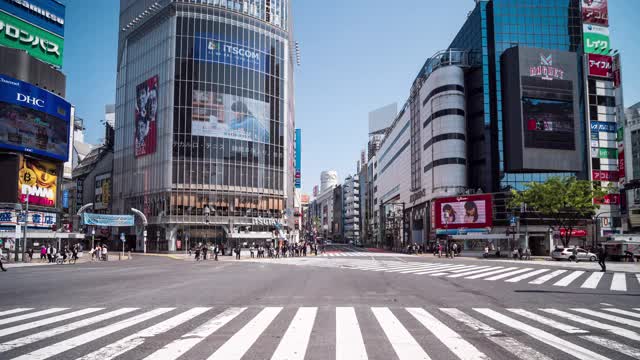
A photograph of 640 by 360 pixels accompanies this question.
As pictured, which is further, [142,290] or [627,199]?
[627,199]

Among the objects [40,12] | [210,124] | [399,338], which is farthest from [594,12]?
[40,12]

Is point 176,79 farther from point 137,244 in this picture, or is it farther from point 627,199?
point 627,199

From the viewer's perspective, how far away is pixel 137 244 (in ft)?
257

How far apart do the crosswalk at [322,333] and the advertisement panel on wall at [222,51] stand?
68768 millimetres

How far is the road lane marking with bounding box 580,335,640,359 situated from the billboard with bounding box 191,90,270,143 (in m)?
70.4

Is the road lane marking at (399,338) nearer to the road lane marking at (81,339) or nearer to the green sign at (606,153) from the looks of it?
the road lane marking at (81,339)

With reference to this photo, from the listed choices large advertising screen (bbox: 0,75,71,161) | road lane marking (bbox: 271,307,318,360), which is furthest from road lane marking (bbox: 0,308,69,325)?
large advertising screen (bbox: 0,75,71,161)

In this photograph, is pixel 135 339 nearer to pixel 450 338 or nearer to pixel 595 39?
pixel 450 338

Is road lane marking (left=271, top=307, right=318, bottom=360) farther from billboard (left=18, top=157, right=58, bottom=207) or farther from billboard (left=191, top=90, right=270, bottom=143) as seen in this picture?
billboard (left=191, top=90, right=270, bottom=143)

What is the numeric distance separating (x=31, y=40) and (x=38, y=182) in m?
19.8

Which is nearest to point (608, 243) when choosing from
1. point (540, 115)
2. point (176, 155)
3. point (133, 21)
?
point (540, 115)

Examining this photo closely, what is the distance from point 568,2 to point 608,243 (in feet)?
149

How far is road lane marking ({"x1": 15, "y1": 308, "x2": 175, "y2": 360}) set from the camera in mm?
7000

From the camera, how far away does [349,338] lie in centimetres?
823
